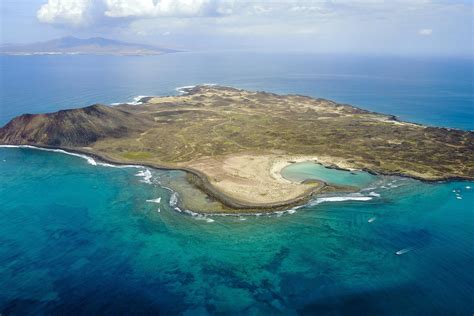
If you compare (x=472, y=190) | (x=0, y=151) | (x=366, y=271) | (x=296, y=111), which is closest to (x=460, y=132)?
(x=472, y=190)

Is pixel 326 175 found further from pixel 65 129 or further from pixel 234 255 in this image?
pixel 65 129

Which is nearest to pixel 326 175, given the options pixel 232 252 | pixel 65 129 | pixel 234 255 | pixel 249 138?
pixel 249 138

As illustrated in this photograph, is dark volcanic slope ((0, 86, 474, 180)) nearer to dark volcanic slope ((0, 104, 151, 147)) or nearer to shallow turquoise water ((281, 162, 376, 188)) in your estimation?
dark volcanic slope ((0, 104, 151, 147))

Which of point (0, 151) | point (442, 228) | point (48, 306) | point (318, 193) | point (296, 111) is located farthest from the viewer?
point (296, 111)

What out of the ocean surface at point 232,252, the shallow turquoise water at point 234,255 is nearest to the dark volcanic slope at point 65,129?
the ocean surface at point 232,252

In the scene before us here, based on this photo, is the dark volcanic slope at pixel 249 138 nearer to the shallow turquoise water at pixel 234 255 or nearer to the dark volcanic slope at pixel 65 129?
the dark volcanic slope at pixel 65 129

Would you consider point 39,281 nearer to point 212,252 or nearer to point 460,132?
point 212,252
